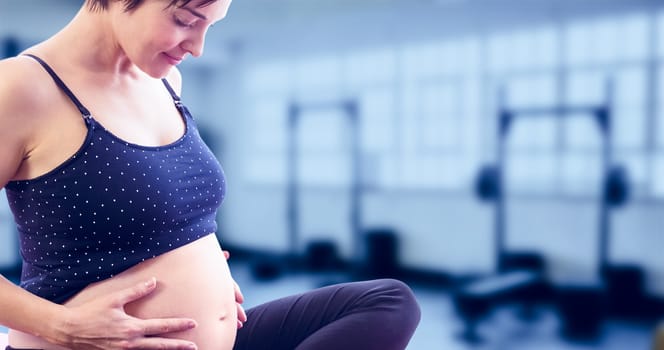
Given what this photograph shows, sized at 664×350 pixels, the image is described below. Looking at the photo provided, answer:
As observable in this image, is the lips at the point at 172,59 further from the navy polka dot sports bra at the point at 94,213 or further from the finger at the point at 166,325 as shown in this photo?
the finger at the point at 166,325

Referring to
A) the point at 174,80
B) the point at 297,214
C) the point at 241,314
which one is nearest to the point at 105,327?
the point at 241,314

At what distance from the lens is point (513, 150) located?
3.58 metres

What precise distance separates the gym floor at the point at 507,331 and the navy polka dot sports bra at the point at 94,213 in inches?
84.6

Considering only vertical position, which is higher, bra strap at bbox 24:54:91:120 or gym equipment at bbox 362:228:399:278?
bra strap at bbox 24:54:91:120

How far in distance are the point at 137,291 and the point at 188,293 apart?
0.30 ft

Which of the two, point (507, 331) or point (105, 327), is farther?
point (507, 331)

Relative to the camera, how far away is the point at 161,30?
639 millimetres

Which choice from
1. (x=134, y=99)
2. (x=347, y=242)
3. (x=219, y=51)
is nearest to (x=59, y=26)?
(x=219, y=51)

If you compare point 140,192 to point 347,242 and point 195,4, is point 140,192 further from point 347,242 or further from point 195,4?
point 347,242

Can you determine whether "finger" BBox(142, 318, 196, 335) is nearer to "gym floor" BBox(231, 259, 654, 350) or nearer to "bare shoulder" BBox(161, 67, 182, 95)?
"bare shoulder" BBox(161, 67, 182, 95)

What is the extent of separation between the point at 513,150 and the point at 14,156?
11.0 feet

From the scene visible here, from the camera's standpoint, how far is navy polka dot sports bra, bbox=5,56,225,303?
2.08 ft

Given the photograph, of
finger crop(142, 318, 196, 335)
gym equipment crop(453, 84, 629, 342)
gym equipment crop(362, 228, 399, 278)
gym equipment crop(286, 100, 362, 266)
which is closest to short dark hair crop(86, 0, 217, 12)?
finger crop(142, 318, 196, 335)

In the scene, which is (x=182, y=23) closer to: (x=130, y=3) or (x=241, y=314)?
(x=130, y=3)
